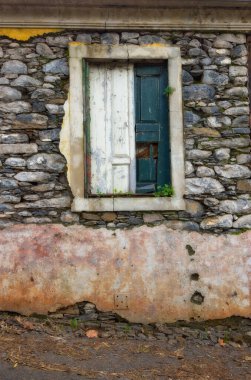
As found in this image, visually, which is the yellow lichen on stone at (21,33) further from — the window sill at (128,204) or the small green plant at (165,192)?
the small green plant at (165,192)

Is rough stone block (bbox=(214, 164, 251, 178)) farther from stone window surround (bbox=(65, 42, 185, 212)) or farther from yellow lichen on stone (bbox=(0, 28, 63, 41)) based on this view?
yellow lichen on stone (bbox=(0, 28, 63, 41))

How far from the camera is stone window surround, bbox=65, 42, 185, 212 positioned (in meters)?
4.66

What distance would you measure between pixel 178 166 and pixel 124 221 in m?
0.85

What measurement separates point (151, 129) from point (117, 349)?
2388mm

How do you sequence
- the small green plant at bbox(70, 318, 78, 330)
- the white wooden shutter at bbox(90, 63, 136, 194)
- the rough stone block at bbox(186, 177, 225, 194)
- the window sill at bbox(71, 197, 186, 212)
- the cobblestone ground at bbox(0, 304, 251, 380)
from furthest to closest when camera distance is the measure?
the white wooden shutter at bbox(90, 63, 136, 194)
the rough stone block at bbox(186, 177, 225, 194)
the window sill at bbox(71, 197, 186, 212)
the small green plant at bbox(70, 318, 78, 330)
the cobblestone ground at bbox(0, 304, 251, 380)

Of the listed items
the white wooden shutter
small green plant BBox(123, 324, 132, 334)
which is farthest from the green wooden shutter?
small green plant BBox(123, 324, 132, 334)

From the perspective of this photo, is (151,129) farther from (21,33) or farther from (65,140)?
(21,33)

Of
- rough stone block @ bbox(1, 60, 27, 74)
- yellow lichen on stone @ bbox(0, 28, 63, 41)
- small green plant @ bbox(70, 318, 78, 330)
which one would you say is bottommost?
small green plant @ bbox(70, 318, 78, 330)

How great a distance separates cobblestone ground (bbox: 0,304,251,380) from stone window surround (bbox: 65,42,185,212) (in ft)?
3.96

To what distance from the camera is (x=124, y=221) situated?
469cm

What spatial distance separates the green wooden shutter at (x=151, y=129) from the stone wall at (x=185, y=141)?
259 millimetres

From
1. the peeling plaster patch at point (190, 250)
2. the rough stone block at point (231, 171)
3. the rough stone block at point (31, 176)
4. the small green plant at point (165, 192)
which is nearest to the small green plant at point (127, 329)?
the peeling plaster patch at point (190, 250)

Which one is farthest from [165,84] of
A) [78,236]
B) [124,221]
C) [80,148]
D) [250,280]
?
[250,280]

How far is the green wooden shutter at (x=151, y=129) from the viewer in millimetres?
4871
